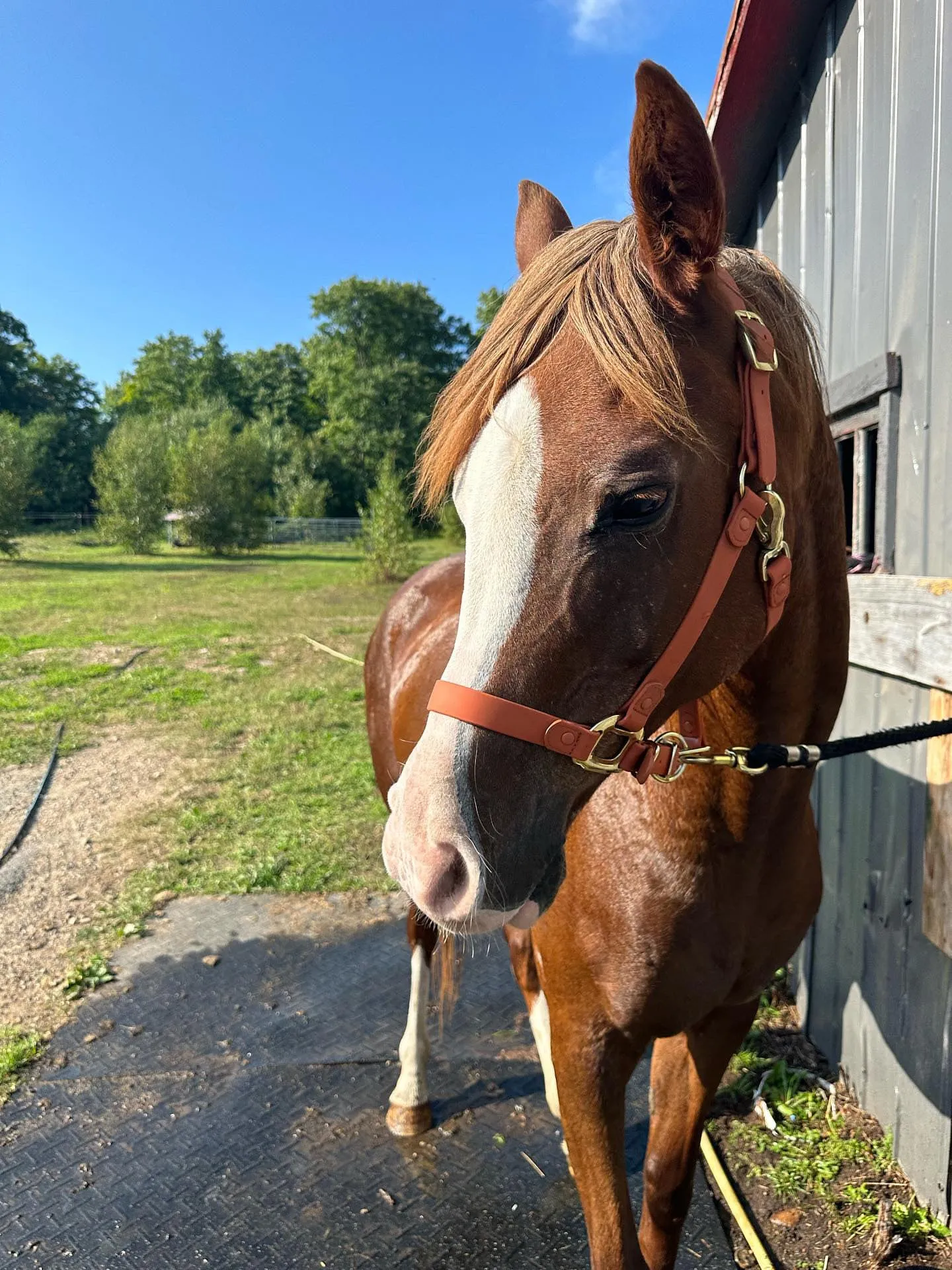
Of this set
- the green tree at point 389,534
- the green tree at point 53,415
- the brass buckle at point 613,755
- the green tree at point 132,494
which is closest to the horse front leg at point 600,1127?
the brass buckle at point 613,755

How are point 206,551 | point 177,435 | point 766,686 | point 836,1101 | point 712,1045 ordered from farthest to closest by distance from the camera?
1. point 177,435
2. point 206,551
3. point 836,1101
4. point 712,1045
5. point 766,686

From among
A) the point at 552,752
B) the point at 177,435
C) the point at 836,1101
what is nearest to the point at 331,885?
the point at 836,1101

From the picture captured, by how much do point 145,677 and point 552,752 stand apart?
8636mm

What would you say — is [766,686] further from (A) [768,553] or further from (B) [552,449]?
(B) [552,449]

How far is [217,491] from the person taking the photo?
33.7 metres

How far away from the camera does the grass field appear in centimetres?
443

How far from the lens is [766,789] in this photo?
145cm

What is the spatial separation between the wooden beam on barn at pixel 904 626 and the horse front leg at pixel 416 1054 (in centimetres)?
150

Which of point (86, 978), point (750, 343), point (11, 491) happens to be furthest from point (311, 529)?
point (750, 343)

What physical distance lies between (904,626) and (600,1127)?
132 centimetres

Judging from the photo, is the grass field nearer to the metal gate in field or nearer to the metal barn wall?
the metal barn wall

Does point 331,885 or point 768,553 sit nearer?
point 768,553

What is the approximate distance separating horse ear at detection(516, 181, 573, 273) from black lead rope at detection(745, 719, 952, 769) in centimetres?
107

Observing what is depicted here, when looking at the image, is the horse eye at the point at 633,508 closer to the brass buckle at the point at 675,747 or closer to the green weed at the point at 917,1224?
the brass buckle at the point at 675,747
